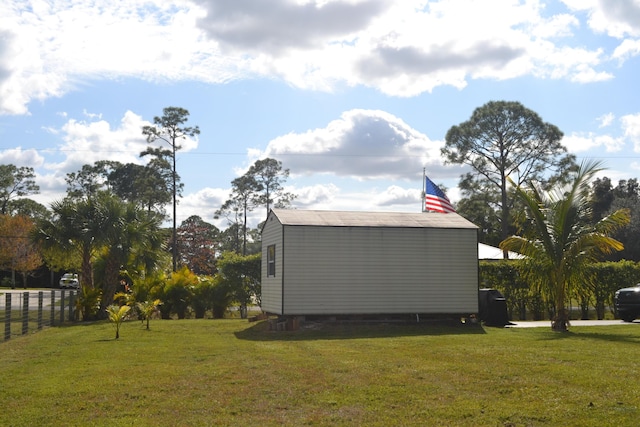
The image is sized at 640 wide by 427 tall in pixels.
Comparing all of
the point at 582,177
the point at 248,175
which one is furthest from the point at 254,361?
the point at 248,175

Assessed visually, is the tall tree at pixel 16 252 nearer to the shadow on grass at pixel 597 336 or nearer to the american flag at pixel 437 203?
the american flag at pixel 437 203

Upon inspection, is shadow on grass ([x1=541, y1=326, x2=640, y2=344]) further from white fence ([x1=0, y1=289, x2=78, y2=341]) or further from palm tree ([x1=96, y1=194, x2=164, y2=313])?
palm tree ([x1=96, y1=194, x2=164, y2=313])

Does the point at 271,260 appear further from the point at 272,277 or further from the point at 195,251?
the point at 195,251

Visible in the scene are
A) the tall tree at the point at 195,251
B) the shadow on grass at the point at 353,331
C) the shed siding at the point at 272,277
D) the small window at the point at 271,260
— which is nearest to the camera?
the shadow on grass at the point at 353,331

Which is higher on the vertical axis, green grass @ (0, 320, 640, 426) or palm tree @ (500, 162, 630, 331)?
palm tree @ (500, 162, 630, 331)

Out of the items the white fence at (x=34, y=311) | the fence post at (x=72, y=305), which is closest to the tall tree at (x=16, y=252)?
the white fence at (x=34, y=311)

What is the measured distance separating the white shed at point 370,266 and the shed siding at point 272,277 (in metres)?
0.03

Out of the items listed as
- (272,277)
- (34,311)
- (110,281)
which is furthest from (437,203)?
(34,311)

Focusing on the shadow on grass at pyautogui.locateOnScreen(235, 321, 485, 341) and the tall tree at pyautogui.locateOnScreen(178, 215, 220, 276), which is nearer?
the shadow on grass at pyautogui.locateOnScreen(235, 321, 485, 341)

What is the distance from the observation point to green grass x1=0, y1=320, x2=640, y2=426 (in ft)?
23.8

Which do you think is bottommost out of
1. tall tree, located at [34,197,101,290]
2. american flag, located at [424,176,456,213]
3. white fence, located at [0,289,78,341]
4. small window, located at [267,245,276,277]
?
white fence, located at [0,289,78,341]

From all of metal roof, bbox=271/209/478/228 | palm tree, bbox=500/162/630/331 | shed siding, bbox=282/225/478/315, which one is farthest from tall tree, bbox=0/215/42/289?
palm tree, bbox=500/162/630/331

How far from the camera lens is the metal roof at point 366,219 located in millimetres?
18688

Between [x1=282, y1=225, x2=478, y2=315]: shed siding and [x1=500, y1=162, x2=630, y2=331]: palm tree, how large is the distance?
1.96 metres
